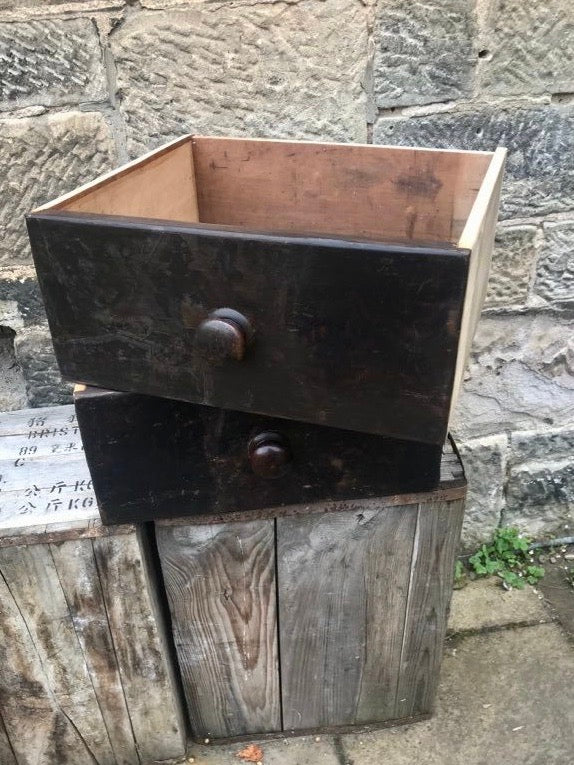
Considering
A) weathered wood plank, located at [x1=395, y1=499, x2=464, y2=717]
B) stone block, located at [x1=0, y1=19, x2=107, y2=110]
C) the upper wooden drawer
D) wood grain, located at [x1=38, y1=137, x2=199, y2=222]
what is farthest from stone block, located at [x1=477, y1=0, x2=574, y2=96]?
weathered wood plank, located at [x1=395, y1=499, x2=464, y2=717]

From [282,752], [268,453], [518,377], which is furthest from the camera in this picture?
[518,377]

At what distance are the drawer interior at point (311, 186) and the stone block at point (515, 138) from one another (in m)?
0.22

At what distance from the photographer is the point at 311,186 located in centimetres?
139

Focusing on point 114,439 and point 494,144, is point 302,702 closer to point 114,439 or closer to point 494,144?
point 114,439

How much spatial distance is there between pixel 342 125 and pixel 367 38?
0.18 metres

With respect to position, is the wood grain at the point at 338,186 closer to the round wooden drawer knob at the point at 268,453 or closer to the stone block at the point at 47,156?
the stone block at the point at 47,156

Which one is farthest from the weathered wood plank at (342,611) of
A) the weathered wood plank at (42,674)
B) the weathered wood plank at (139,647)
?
the weathered wood plank at (42,674)

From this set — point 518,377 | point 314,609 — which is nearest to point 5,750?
point 314,609

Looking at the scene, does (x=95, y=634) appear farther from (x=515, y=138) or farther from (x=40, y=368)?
(x=515, y=138)

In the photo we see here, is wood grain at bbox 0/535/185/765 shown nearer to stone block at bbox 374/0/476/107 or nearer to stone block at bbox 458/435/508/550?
stone block at bbox 458/435/508/550

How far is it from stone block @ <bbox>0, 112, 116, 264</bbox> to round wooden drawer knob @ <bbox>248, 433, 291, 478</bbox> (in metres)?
0.77

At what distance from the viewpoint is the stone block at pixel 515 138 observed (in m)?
1.50

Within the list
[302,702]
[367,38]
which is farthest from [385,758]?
[367,38]

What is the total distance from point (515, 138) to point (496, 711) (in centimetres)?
132
